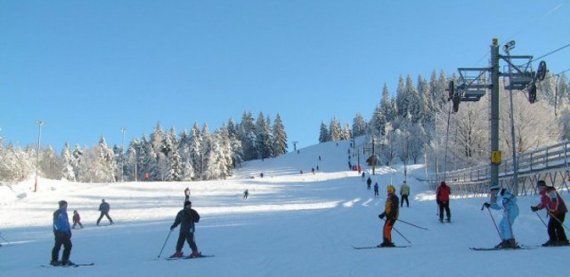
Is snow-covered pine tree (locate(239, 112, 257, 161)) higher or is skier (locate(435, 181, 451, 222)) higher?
snow-covered pine tree (locate(239, 112, 257, 161))

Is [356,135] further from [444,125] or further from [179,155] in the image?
[444,125]

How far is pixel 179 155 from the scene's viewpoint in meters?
111

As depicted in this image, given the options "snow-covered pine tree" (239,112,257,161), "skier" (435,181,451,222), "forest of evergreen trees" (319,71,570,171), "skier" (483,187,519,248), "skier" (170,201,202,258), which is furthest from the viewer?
"snow-covered pine tree" (239,112,257,161)

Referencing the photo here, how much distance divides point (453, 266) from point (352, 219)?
13.9m

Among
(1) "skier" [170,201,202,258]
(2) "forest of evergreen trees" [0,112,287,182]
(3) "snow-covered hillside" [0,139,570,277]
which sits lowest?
(3) "snow-covered hillside" [0,139,570,277]

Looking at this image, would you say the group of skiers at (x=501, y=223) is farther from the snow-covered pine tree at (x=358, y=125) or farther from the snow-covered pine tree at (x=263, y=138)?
the snow-covered pine tree at (x=358, y=125)

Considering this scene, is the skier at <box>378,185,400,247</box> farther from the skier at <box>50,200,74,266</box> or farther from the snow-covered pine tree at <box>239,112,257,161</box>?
the snow-covered pine tree at <box>239,112,257,161</box>

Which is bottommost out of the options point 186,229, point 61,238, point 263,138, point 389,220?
point 61,238

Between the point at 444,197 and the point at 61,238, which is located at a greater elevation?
the point at 444,197

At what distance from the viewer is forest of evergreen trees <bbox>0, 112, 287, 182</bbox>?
112 meters

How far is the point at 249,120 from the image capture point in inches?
6063

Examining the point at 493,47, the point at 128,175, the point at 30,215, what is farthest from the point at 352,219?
the point at 128,175

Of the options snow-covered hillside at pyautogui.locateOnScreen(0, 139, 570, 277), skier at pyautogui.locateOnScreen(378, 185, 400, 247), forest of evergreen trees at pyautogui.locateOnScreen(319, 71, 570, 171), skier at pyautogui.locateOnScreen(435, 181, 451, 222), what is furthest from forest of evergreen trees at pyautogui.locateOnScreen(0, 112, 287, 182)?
skier at pyautogui.locateOnScreen(378, 185, 400, 247)

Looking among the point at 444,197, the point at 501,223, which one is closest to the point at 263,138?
the point at 444,197
